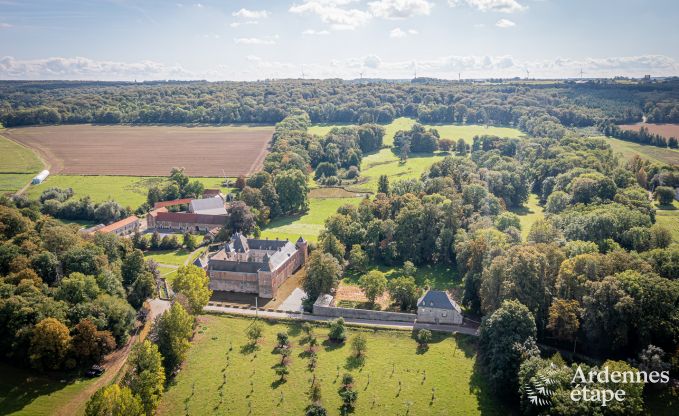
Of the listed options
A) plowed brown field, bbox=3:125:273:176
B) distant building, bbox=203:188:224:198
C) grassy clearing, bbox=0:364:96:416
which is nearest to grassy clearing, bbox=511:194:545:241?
distant building, bbox=203:188:224:198

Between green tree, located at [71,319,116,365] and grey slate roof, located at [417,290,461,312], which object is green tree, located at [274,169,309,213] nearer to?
grey slate roof, located at [417,290,461,312]

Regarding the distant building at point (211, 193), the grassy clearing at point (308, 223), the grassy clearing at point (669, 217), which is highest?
the distant building at point (211, 193)

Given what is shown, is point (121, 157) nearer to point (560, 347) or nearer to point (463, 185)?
point (463, 185)

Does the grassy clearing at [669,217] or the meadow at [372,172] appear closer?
the grassy clearing at [669,217]

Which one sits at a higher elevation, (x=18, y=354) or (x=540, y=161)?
(x=540, y=161)

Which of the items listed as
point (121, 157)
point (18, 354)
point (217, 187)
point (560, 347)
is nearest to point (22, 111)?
point (121, 157)

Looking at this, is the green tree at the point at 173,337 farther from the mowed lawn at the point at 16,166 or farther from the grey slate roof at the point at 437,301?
the mowed lawn at the point at 16,166

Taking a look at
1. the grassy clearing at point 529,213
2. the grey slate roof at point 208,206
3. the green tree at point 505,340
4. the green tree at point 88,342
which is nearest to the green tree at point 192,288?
the green tree at point 88,342
